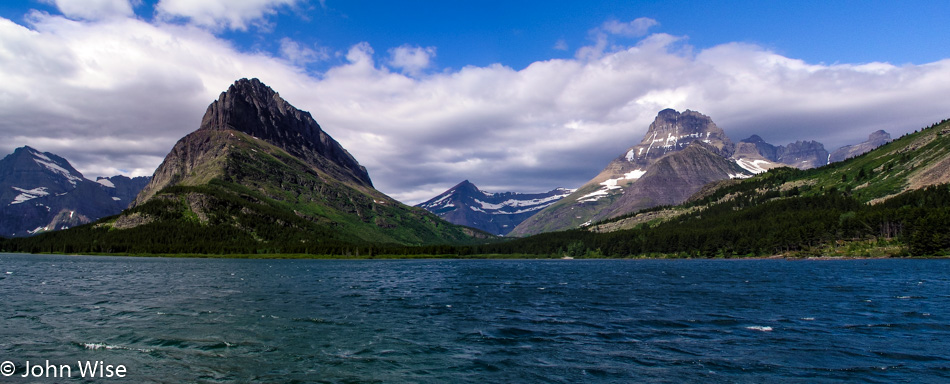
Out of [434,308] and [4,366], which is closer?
[4,366]

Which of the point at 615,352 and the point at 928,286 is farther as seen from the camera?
the point at 928,286

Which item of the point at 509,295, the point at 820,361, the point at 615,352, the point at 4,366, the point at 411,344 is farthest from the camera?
the point at 509,295

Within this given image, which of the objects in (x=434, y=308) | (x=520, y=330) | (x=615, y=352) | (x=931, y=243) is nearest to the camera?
(x=615, y=352)

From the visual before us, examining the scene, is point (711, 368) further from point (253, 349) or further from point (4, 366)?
point (4, 366)

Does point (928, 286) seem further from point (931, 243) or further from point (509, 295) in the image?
point (931, 243)

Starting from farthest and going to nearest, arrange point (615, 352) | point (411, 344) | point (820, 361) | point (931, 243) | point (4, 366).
Answer: point (931, 243), point (411, 344), point (615, 352), point (820, 361), point (4, 366)

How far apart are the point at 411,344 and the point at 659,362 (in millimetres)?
17766

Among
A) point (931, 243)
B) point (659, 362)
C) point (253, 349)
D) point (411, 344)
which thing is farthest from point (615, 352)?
point (931, 243)

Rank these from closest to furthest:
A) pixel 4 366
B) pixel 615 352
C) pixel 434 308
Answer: pixel 4 366 → pixel 615 352 → pixel 434 308

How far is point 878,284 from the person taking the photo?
82250 mm

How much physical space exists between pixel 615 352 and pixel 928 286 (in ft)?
250

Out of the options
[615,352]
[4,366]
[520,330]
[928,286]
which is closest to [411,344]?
[520,330]

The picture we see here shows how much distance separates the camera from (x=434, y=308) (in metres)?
57.3

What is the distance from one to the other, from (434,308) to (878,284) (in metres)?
78.5
